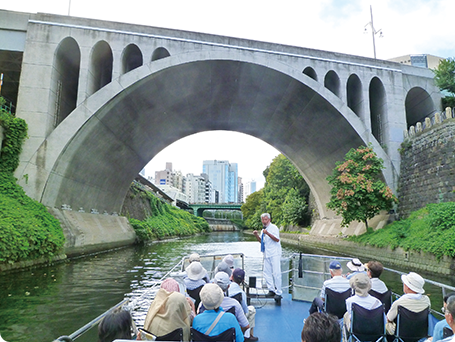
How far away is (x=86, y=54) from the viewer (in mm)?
16750

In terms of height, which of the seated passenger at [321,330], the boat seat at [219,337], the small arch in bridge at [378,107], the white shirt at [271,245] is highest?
the small arch in bridge at [378,107]

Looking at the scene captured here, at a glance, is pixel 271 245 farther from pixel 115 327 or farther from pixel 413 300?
pixel 115 327

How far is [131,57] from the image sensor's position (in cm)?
2011

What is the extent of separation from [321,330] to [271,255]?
4.13m

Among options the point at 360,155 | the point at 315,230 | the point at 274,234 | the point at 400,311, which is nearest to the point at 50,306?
the point at 274,234

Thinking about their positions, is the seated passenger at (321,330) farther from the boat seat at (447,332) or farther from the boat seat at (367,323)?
the boat seat at (367,323)

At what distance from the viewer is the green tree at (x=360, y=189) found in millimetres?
17297

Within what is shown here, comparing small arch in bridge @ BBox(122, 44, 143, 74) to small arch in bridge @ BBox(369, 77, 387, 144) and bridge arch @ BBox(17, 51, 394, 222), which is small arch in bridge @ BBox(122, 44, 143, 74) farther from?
small arch in bridge @ BBox(369, 77, 387, 144)

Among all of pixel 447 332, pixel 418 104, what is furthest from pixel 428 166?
pixel 447 332

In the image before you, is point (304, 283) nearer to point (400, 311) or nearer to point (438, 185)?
point (400, 311)

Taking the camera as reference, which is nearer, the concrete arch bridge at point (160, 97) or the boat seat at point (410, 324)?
the boat seat at point (410, 324)

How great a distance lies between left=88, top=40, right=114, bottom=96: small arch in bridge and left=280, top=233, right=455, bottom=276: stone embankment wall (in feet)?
55.9

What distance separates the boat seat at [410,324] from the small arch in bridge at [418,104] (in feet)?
71.5

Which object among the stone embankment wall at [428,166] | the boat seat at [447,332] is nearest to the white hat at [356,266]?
the boat seat at [447,332]
